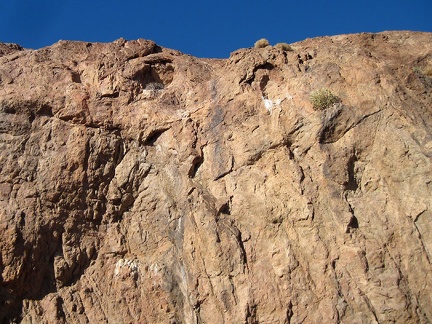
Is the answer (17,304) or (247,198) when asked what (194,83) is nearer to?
(247,198)

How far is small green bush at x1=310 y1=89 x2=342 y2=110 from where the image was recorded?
10.9m

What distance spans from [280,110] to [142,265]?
4678 millimetres

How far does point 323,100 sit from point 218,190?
311cm

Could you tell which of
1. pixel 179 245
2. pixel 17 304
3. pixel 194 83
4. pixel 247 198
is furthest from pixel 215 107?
pixel 17 304

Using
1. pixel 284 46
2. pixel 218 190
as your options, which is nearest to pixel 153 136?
pixel 218 190

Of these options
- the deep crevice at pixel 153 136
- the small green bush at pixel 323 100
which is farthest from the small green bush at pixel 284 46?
the deep crevice at pixel 153 136

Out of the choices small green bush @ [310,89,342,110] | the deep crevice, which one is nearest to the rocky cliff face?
the deep crevice

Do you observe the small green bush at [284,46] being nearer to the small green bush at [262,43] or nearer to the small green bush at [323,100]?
the small green bush at [262,43]

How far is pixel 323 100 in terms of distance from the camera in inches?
431

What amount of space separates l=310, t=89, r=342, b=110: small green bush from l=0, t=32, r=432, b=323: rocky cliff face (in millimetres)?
184

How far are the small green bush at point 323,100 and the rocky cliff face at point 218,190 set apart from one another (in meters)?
0.18

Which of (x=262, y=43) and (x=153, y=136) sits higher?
(x=262, y=43)

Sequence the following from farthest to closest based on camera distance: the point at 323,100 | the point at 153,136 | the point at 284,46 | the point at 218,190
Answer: the point at 284,46
the point at 153,136
the point at 323,100
the point at 218,190

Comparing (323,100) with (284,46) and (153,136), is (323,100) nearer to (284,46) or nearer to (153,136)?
(284,46)
